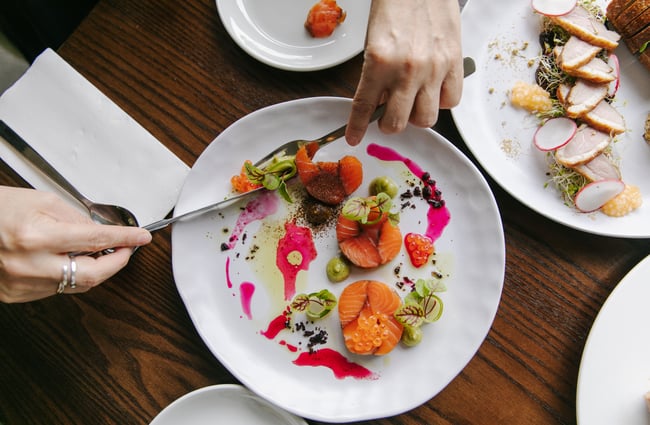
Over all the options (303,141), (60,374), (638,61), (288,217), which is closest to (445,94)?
(303,141)

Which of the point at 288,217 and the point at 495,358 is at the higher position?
the point at 288,217

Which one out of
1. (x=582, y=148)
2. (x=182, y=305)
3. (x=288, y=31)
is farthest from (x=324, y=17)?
(x=182, y=305)

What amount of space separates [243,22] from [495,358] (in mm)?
1402

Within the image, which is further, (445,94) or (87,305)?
(87,305)

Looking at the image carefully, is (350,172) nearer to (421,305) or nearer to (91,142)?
(421,305)

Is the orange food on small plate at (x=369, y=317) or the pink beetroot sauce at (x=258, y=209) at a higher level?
the pink beetroot sauce at (x=258, y=209)

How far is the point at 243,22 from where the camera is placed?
165 centimetres

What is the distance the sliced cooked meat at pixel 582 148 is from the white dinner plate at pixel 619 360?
0.37 meters

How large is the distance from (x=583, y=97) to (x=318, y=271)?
1.06m

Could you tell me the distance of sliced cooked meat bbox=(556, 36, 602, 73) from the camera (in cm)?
162

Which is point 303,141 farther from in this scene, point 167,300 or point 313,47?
point 167,300

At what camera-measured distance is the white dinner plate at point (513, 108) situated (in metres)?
1.60

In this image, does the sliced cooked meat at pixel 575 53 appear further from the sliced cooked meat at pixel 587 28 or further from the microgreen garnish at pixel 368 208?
the microgreen garnish at pixel 368 208

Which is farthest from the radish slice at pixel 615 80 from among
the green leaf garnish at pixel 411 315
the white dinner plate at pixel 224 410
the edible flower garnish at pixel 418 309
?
the white dinner plate at pixel 224 410
